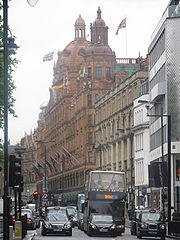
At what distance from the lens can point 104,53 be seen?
146 meters

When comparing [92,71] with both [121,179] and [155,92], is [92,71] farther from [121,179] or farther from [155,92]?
[121,179]

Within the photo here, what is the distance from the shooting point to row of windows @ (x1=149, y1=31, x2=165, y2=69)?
8019 centimetres

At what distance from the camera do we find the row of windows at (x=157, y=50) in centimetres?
8019

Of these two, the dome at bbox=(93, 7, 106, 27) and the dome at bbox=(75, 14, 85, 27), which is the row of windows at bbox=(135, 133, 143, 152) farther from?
Result: the dome at bbox=(75, 14, 85, 27)

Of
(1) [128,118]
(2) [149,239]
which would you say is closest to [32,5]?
(2) [149,239]

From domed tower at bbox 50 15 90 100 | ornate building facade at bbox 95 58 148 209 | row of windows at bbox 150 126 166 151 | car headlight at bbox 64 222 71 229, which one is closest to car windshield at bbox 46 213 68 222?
car headlight at bbox 64 222 71 229

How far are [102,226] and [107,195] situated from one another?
3.38m

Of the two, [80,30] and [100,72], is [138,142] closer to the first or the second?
[100,72]

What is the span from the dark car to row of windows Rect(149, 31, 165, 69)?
90.3ft

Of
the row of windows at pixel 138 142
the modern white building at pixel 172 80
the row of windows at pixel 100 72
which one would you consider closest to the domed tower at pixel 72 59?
the row of windows at pixel 100 72

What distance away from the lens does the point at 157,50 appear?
84312 mm

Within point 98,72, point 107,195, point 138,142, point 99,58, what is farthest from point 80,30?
point 107,195

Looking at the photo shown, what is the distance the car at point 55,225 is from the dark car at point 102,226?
5.10 ft

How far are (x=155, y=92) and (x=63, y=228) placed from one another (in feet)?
98.3
